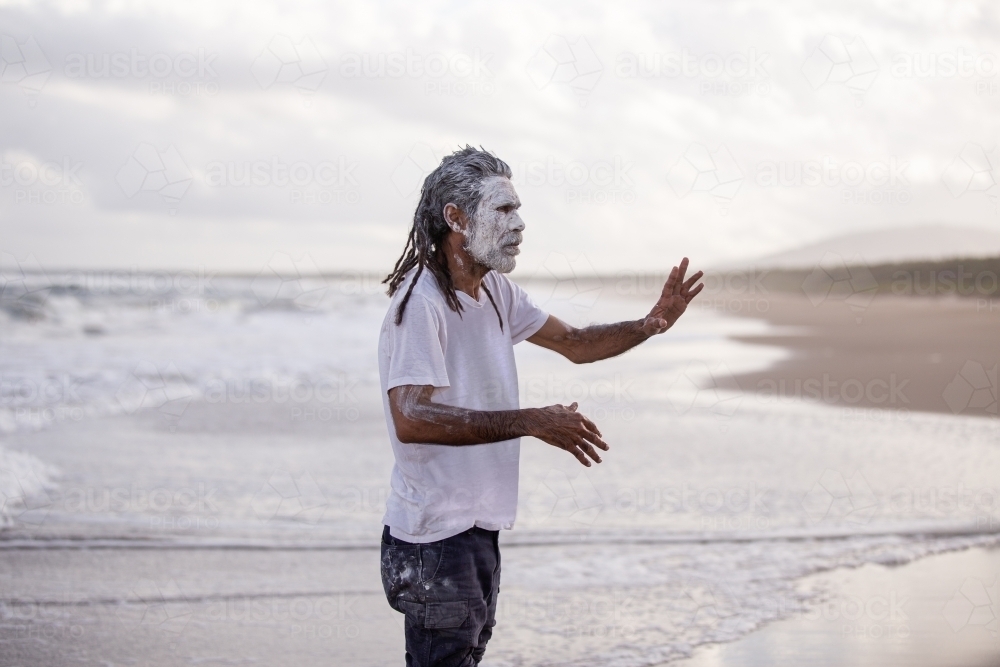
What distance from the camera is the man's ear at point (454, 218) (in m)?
2.46

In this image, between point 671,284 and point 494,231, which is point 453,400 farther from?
point 671,284

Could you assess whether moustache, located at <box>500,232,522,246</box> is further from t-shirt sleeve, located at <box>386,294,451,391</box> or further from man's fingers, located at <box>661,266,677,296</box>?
man's fingers, located at <box>661,266,677,296</box>

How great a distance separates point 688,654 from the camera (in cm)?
385

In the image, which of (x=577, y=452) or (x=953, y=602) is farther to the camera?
(x=953, y=602)

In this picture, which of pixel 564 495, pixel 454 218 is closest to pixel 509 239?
pixel 454 218

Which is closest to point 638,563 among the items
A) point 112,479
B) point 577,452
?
point 577,452

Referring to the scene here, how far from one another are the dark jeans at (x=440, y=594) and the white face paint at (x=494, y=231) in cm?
71

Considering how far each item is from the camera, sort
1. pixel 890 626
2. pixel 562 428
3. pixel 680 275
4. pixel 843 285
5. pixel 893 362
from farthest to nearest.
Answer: pixel 843 285, pixel 893 362, pixel 890 626, pixel 680 275, pixel 562 428

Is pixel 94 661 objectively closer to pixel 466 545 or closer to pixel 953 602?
pixel 466 545

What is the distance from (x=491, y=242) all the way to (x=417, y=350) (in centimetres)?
39

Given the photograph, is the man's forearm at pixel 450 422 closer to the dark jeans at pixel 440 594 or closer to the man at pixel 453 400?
the man at pixel 453 400

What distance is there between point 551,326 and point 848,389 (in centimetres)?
897

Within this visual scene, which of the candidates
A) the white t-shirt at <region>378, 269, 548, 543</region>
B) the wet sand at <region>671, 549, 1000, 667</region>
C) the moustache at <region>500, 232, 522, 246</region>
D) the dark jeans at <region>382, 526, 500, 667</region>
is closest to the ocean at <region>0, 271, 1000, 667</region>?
the wet sand at <region>671, 549, 1000, 667</region>

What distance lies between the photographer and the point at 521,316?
276 cm
